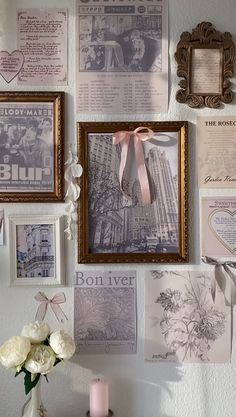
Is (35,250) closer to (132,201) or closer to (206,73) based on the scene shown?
(132,201)

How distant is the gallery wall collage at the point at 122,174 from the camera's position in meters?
1.35

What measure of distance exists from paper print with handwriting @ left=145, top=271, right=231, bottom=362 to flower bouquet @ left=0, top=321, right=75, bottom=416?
9.8 inches

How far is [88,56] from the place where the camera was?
1358 mm

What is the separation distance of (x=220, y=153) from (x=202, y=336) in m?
0.50

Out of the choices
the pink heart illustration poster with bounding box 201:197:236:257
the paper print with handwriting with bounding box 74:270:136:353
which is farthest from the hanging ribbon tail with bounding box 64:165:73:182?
the pink heart illustration poster with bounding box 201:197:236:257

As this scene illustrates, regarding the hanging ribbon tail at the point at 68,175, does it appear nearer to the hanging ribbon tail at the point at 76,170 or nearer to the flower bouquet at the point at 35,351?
the hanging ribbon tail at the point at 76,170

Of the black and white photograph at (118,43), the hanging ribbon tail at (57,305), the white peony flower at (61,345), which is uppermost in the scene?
the black and white photograph at (118,43)

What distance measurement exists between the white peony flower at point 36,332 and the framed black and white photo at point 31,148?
1.08 ft

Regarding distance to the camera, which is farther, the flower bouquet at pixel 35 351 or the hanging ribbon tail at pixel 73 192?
the hanging ribbon tail at pixel 73 192

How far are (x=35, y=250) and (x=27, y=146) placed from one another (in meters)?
0.28

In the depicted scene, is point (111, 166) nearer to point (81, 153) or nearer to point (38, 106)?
point (81, 153)

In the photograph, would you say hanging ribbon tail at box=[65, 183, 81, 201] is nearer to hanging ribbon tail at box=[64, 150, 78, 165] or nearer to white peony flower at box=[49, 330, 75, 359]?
hanging ribbon tail at box=[64, 150, 78, 165]

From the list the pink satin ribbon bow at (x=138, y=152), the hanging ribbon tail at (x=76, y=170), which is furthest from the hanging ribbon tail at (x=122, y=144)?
the hanging ribbon tail at (x=76, y=170)

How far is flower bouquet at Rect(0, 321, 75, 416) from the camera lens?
1.21 metres
